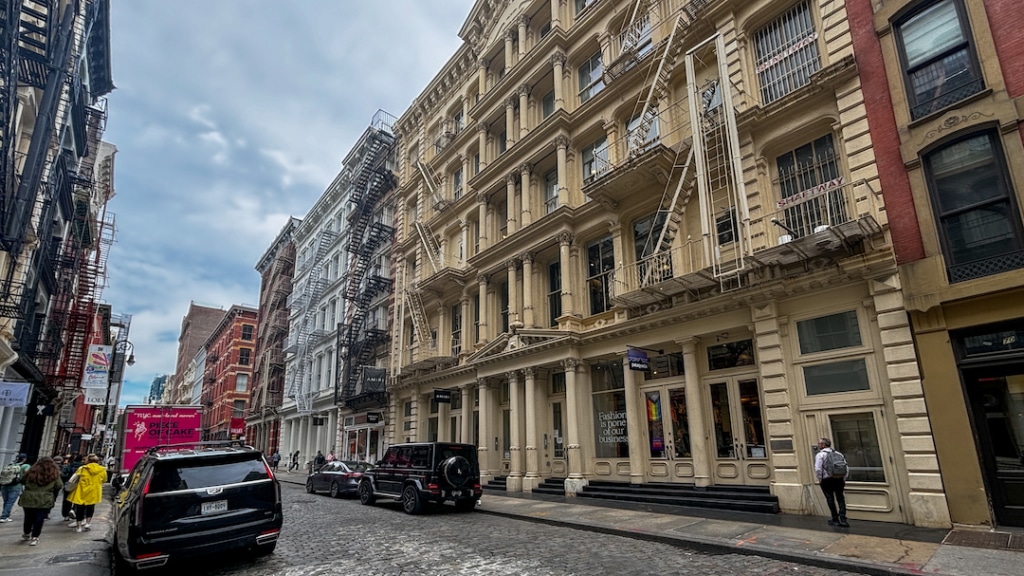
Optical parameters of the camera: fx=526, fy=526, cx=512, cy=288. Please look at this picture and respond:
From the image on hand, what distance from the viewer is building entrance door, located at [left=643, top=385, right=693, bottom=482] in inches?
555

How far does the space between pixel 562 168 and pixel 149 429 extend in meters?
19.9

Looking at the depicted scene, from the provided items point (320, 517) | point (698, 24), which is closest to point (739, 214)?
point (698, 24)

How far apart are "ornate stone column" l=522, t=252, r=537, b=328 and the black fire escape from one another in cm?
1152

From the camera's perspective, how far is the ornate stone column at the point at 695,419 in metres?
13.2

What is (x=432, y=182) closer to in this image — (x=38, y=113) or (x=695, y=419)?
(x=38, y=113)

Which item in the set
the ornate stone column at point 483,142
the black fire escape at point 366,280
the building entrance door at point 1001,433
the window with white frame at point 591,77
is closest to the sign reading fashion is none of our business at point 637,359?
the building entrance door at point 1001,433

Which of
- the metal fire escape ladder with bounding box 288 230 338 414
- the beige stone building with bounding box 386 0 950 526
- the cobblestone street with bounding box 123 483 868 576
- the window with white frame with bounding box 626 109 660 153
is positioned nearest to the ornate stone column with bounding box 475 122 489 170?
the beige stone building with bounding box 386 0 950 526

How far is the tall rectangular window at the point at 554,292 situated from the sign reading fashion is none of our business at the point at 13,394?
15.8m

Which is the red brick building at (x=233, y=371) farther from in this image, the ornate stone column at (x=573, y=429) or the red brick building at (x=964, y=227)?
the red brick building at (x=964, y=227)

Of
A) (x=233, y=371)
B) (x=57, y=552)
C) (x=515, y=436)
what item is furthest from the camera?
(x=233, y=371)

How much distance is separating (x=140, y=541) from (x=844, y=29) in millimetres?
16521

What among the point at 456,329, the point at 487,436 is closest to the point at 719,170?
the point at 487,436

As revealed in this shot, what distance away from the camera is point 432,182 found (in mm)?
27578

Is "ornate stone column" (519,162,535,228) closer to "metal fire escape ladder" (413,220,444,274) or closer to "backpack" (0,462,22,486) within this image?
"metal fire escape ladder" (413,220,444,274)
